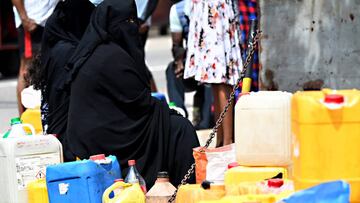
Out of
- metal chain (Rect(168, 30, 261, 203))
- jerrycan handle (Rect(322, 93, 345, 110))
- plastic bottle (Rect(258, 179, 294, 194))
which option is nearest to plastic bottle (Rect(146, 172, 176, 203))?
metal chain (Rect(168, 30, 261, 203))

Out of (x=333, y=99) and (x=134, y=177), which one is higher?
(x=333, y=99)

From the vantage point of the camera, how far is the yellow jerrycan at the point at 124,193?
5.54 m

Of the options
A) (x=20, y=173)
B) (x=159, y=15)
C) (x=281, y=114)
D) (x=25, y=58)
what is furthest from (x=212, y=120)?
(x=159, y=15)

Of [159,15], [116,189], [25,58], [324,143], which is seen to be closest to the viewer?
[324,143]

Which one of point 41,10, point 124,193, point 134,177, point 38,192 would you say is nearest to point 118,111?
point 134,177

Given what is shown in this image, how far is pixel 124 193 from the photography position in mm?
5570

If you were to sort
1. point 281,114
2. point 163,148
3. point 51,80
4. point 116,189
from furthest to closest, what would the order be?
1. point 51,80
2. point 163,148
3. point 116,189
4. point 281,114

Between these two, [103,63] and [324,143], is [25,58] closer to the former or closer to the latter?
[103,63]

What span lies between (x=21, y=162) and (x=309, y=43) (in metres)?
1.95

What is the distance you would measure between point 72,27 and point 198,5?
1.26 metres

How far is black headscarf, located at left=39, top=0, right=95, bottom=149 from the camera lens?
7137 mm

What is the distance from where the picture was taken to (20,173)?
6.26 m

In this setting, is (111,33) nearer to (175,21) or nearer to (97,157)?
(97,157)

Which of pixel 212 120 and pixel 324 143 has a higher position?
pixel 324 143
